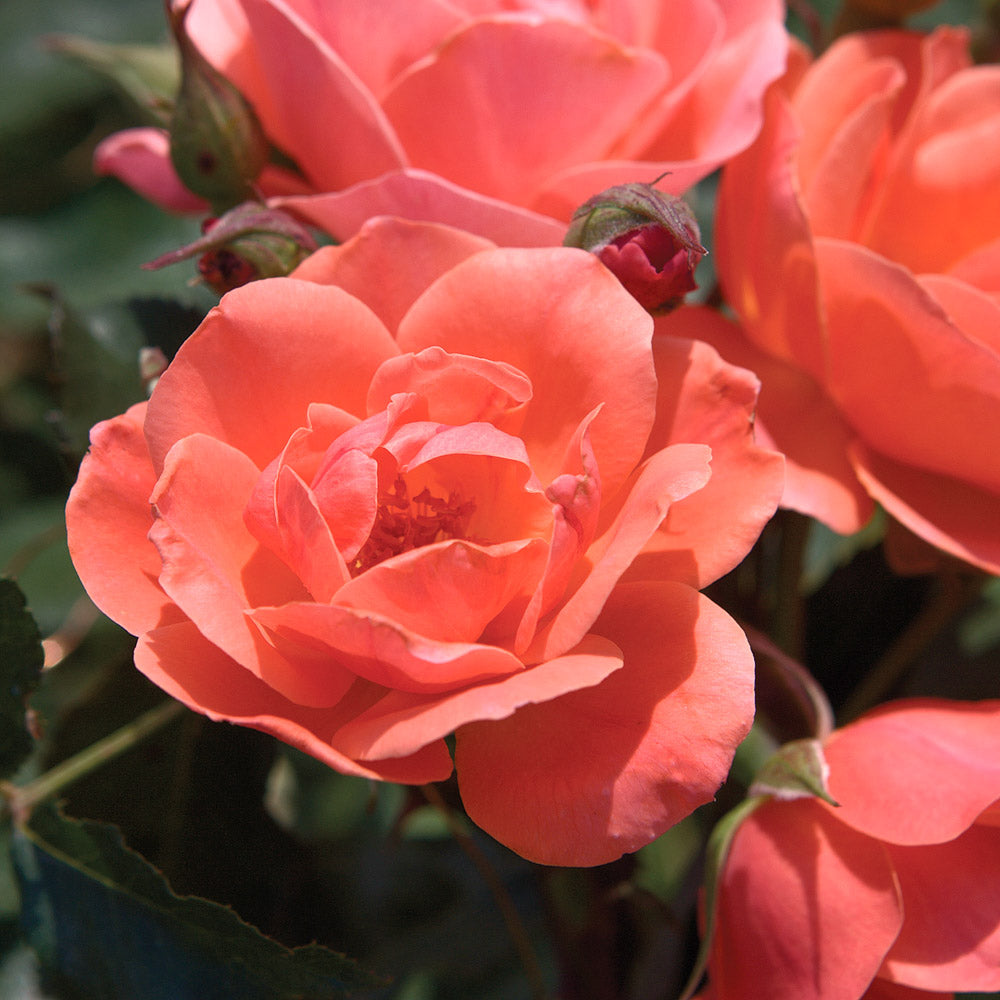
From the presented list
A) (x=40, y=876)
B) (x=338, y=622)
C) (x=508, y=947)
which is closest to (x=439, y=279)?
(x=338, y=622)

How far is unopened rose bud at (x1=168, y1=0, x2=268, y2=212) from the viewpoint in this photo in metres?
0.62

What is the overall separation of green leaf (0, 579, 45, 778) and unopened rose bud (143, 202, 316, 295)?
0.66ft

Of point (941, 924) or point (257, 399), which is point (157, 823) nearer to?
point (257, 399)

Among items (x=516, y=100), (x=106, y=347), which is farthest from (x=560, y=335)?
(x=106, y=347)

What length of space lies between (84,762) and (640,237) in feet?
1.62

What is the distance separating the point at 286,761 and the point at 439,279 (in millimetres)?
498

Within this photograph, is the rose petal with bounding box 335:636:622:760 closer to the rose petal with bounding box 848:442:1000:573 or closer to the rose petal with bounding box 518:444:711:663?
the rose petal with bounding box 518:444:711:663

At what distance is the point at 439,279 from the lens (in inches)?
19.8

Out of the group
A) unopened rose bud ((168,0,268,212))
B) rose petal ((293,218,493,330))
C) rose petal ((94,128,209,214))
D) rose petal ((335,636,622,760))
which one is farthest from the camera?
rose petal ((94,128,209,214))

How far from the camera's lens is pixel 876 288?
0.60 meters

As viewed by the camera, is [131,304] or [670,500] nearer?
[670,500]

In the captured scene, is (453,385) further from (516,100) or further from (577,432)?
(516,100)

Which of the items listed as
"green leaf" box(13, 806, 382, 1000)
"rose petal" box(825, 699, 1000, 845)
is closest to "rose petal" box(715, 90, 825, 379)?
"rose petal" box(825, 699, 1000, 845)

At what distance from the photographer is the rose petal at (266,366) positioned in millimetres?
468
